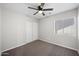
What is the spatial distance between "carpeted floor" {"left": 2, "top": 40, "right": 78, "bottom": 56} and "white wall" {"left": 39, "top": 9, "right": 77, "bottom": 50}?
10 centimetres

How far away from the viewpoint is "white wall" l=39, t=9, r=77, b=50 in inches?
46.6

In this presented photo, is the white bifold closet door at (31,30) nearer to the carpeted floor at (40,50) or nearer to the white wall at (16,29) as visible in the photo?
the white wall at (16,29)

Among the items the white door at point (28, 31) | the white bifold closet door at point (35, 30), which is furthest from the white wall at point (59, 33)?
the white door at point (28, 31)

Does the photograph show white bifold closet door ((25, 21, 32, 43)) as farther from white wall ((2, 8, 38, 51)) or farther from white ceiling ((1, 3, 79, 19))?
white ceiling ((1, 3, 79, 19))

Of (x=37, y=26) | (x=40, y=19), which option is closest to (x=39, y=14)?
(x=40, y=19)

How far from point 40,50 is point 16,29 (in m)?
0.62

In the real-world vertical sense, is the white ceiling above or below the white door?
above

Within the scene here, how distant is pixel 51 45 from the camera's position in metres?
1.28

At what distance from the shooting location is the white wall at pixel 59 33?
1.18 meters

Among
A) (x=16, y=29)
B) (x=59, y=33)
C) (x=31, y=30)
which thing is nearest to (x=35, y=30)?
(x=31, y=30)

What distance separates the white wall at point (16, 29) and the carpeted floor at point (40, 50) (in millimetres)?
91

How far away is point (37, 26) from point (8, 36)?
567 mm

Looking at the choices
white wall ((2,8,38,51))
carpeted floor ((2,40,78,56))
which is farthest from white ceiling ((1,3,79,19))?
carpeted floor ((2,40,78,56))

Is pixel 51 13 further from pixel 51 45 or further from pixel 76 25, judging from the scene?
pixel 51 45
